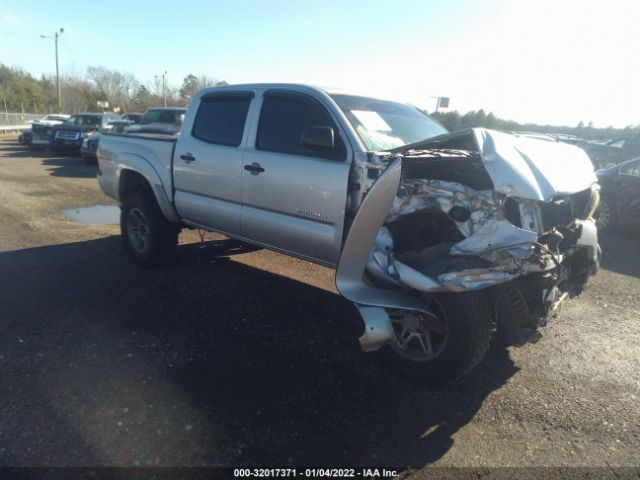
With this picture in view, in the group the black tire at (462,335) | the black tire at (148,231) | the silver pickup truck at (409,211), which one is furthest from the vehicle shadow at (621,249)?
the black tire at (148,231)

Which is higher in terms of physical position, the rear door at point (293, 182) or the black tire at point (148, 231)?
the rear door at point (293, 182)

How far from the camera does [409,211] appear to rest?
3.02m

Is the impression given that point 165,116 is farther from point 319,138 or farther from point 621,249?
point 621,249

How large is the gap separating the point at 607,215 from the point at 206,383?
8142 mm

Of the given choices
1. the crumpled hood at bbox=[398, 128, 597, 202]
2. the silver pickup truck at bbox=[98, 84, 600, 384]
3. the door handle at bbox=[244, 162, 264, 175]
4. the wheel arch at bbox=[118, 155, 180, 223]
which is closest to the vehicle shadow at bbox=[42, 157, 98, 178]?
the wheel arch at bbox=[118, 155, 180, 223]

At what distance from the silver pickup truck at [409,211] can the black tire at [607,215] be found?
5.34 m

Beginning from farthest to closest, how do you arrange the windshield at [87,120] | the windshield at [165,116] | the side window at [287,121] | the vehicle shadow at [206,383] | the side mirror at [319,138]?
the windshield at [87,120]
the windshield at [165,116]
the side window at [287,121]
the side mirror at [319,138]
the vehicle shadow at [206,383]

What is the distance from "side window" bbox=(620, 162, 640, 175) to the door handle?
24.1ft

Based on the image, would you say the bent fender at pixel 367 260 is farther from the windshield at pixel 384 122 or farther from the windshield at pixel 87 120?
the windshield at pixel 87 120

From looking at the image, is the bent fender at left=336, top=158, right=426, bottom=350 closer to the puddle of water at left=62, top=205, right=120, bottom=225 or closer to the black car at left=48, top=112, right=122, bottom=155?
the puddle of water at left=62, top=205, right=120, bottom=225

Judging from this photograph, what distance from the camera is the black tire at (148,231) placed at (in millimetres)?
5074

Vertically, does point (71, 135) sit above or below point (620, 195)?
above

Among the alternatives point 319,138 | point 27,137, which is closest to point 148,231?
point 319,138

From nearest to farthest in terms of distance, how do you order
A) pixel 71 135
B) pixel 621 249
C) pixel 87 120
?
pixel 621 249, pixel 71 135, pixel 87 120
